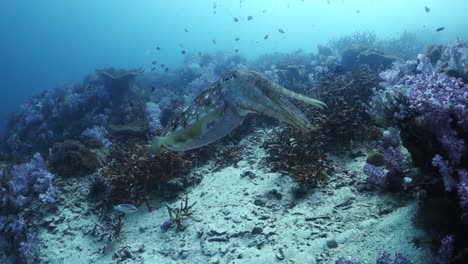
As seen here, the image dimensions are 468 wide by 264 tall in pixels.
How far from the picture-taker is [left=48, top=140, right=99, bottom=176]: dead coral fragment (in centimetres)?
816

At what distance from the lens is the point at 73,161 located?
8234mm

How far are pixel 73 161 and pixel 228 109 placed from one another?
5.60 m

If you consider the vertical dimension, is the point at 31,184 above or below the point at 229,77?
below

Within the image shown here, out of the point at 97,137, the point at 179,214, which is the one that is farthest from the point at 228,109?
the point at 97,137

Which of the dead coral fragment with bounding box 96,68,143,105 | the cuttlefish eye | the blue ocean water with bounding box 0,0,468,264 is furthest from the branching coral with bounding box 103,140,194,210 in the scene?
the dead coral fragment with bounding box 96,68,143,105

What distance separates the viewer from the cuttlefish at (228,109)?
12.2 feet

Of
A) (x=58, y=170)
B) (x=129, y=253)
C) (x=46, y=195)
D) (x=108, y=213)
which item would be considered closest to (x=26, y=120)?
(x=58, y=170)

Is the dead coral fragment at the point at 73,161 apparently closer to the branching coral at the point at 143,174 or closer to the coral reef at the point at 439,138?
the branching coral at the point at 143,174

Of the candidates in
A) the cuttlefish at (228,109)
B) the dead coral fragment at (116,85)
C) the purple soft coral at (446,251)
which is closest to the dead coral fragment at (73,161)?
the cuttlefish at (228,109)

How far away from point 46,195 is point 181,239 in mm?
3410

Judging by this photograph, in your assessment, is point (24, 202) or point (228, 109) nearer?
point (228, 109)

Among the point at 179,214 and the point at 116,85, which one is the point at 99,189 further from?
the point at 116,85

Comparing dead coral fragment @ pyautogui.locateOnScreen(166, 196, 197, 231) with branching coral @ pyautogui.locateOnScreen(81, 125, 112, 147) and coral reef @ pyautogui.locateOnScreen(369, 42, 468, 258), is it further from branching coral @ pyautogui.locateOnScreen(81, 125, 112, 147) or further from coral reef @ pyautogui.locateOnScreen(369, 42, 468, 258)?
branching coral @ pyautogui.locateOnScreen(81, 125, 112, 147)

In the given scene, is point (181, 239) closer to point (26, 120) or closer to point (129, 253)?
point (129, 253)
